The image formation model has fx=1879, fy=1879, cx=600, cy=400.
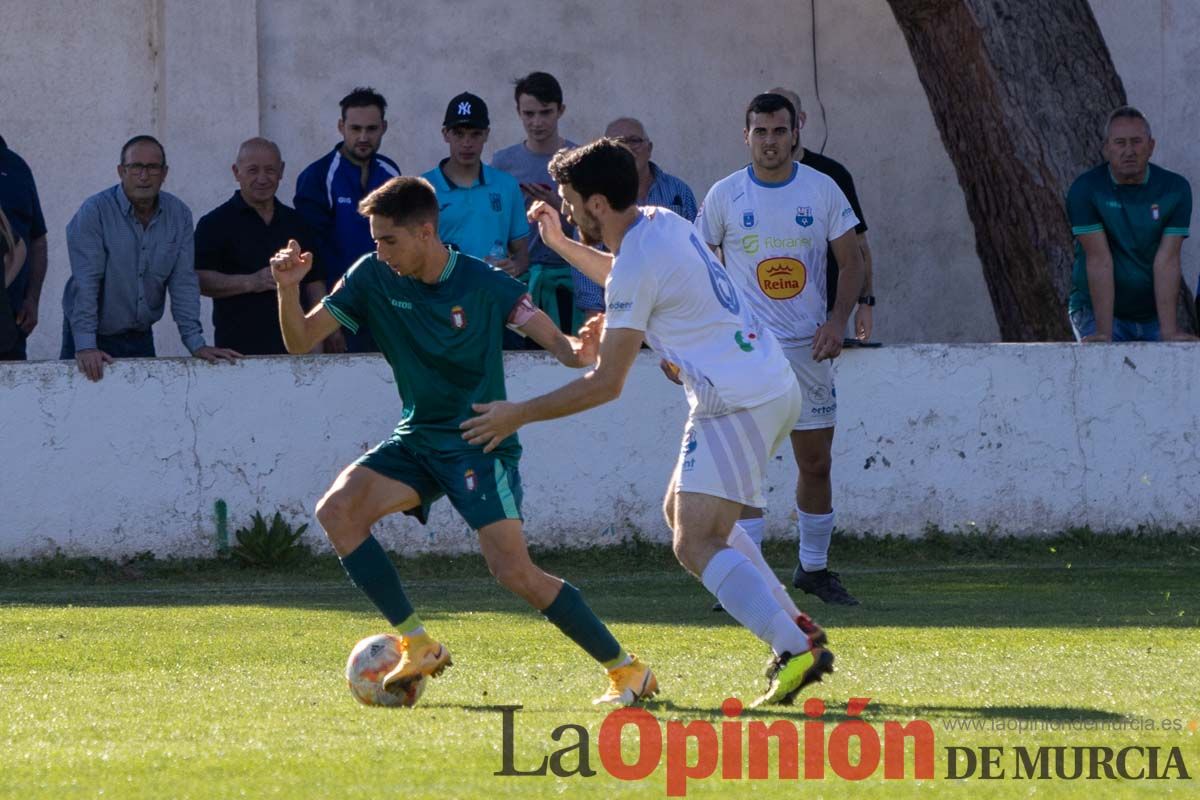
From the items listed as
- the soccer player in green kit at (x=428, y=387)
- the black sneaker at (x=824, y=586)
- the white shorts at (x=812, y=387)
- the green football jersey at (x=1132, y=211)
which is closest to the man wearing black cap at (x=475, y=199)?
the white shorts at (x=812, y=387)

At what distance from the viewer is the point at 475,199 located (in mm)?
11555

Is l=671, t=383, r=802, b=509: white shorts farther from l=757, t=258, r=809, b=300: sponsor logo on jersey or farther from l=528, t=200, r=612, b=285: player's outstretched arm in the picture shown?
l=757, t=258, r=809, b=300: sponsor logo on jersey

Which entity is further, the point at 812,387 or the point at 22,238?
the point at 22,238

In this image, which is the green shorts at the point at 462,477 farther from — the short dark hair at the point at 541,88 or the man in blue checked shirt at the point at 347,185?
the short dark hair at the point at 541,88

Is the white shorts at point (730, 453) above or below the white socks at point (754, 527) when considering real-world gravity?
above

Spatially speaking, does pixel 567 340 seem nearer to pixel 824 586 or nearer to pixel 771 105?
pixel 771 105

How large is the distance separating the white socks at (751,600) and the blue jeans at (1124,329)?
6707 mm

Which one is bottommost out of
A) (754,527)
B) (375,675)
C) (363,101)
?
(375,675)

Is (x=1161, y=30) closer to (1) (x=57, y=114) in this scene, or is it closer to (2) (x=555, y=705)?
(1) (x=57, y=114)


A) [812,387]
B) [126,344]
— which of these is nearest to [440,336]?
[812,387]

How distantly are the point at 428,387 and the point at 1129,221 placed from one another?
6725 millimetres

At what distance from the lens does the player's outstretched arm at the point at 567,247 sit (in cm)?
668

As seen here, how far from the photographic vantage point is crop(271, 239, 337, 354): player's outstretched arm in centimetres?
649

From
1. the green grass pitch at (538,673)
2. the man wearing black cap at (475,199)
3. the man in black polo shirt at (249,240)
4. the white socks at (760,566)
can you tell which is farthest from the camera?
the man in black polo shirt at (249,240)
